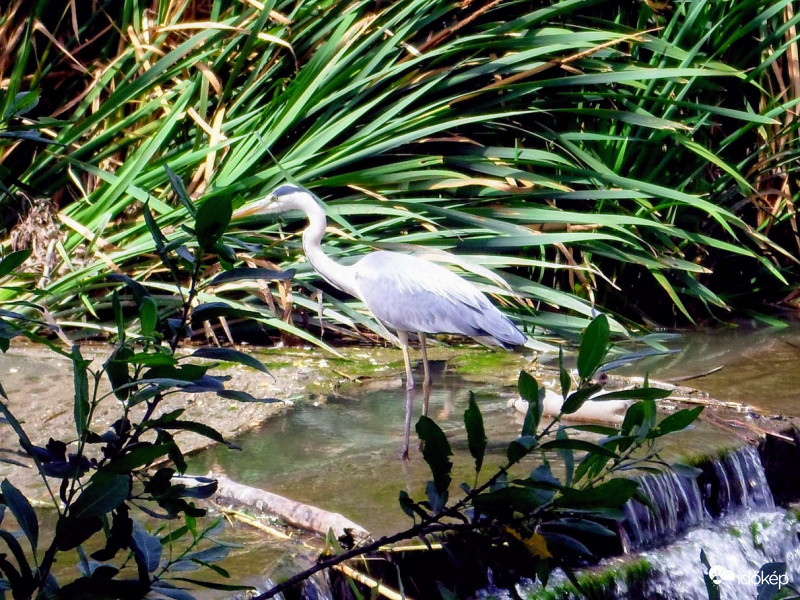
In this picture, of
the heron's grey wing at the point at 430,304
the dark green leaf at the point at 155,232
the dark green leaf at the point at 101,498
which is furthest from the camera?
the heron's grey wing at the point at 430,304

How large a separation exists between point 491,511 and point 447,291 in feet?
10.4

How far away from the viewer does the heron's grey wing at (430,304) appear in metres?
4.17

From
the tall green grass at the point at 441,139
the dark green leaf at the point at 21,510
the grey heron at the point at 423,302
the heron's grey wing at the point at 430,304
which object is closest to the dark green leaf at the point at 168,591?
the dark green leaf at the point at 21,510

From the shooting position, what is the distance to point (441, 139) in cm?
583

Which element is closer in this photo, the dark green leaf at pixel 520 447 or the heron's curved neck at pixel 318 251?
the dark green leaf at pixel 520 447

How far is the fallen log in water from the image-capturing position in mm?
2707

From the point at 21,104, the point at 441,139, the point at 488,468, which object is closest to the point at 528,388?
the point at 21,104

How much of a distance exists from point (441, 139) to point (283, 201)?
132cm

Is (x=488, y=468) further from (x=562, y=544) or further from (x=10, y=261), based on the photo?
(x=10, y=261)

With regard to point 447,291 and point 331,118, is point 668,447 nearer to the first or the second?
point 447,291

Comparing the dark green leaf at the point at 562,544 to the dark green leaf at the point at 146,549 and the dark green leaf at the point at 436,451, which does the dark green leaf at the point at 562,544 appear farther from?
the dark green leaf at the point at 146,549

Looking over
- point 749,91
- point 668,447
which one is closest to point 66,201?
point 668,447

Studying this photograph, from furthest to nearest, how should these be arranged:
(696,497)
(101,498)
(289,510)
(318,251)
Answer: (318,251) → (696,497) → (289,510) → (101,498)

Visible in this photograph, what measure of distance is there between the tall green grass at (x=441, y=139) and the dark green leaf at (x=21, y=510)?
4188mm
